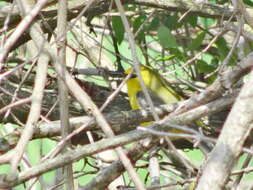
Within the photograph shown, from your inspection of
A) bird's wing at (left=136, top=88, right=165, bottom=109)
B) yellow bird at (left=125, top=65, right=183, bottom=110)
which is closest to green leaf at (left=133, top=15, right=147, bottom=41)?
bird's wing at (left=136, top=88, right=165, bottom=109)

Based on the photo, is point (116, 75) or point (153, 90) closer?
point (116, 75)

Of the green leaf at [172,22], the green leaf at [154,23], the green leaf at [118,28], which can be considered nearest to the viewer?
the green leaf at [118,28]

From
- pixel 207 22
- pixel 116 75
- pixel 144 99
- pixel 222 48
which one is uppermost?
pixel 207 22

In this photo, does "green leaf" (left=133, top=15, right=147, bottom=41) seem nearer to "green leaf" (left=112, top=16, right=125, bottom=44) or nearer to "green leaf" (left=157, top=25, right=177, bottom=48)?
"green leaf" (left=112, top=16, right=125, bottom=44)

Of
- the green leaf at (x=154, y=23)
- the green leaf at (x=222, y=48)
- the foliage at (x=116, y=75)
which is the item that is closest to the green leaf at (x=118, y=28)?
the foliage at (x=116, y=75)

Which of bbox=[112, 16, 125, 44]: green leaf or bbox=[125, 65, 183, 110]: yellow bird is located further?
bbox=[125, 65, 183, 110]: yellow bird

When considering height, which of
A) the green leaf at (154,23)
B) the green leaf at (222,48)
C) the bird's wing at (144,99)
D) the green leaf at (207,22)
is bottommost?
the bird's wing at (144,99)

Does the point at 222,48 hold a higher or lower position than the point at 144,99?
higher

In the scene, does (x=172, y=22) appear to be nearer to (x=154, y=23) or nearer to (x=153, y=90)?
(x=154, y=23)

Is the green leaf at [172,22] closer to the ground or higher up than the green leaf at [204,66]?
higher up

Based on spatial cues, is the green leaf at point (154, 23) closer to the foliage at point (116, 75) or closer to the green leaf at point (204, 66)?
the foliage at point (116, 75)

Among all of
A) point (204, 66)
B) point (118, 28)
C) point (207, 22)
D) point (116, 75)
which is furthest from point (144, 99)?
point (204, 66)

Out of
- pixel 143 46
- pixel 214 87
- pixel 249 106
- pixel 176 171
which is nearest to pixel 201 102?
pixel 214 87

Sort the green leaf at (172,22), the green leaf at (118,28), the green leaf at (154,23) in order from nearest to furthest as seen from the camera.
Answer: the green leaf at (118,28) < the green leaf at (172,22) < the green leaf at (154,23)
